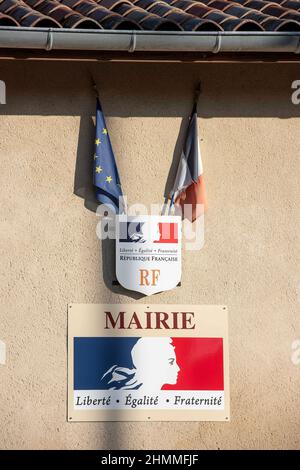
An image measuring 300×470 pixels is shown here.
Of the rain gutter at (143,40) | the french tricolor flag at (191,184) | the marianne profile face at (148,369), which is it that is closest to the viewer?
the rain gutter at (143,40)

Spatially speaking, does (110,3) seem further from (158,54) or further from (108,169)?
(108,169)

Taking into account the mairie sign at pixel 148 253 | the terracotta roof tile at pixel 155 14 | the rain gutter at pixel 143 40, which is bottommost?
the mairie sign at pixel 148 253

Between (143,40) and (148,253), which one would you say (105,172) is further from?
(143,40)

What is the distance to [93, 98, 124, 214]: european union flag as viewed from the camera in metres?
7.71

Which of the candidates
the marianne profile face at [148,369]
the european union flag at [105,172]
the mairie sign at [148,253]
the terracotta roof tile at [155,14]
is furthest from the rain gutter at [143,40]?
the marianne profile face at [148,369]

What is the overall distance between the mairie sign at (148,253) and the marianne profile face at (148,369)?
40 centimetres

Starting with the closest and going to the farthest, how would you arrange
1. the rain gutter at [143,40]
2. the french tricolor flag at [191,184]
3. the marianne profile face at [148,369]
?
the rain gutter at [143,40]
the marianne profile face at [148,369]
the french tricolor flag at [191,184]

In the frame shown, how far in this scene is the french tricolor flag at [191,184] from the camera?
7.80m

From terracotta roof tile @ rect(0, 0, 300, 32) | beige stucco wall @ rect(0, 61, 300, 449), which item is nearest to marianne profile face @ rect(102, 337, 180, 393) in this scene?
beige stucco wall @ rect(0, 61, 300, 449)

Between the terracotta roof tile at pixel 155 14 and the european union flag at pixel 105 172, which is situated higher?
the terracotta roof tile at pixel 155 14

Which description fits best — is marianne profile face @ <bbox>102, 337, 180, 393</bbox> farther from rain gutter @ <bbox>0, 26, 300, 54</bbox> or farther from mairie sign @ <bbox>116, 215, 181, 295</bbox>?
rain gutter @ <bbox>0, 26, 300, 54</bbox>

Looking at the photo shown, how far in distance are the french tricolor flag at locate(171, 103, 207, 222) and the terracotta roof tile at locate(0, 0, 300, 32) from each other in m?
0.83

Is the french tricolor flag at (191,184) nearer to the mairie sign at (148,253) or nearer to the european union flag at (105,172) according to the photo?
the mairie sign at (148,253)
